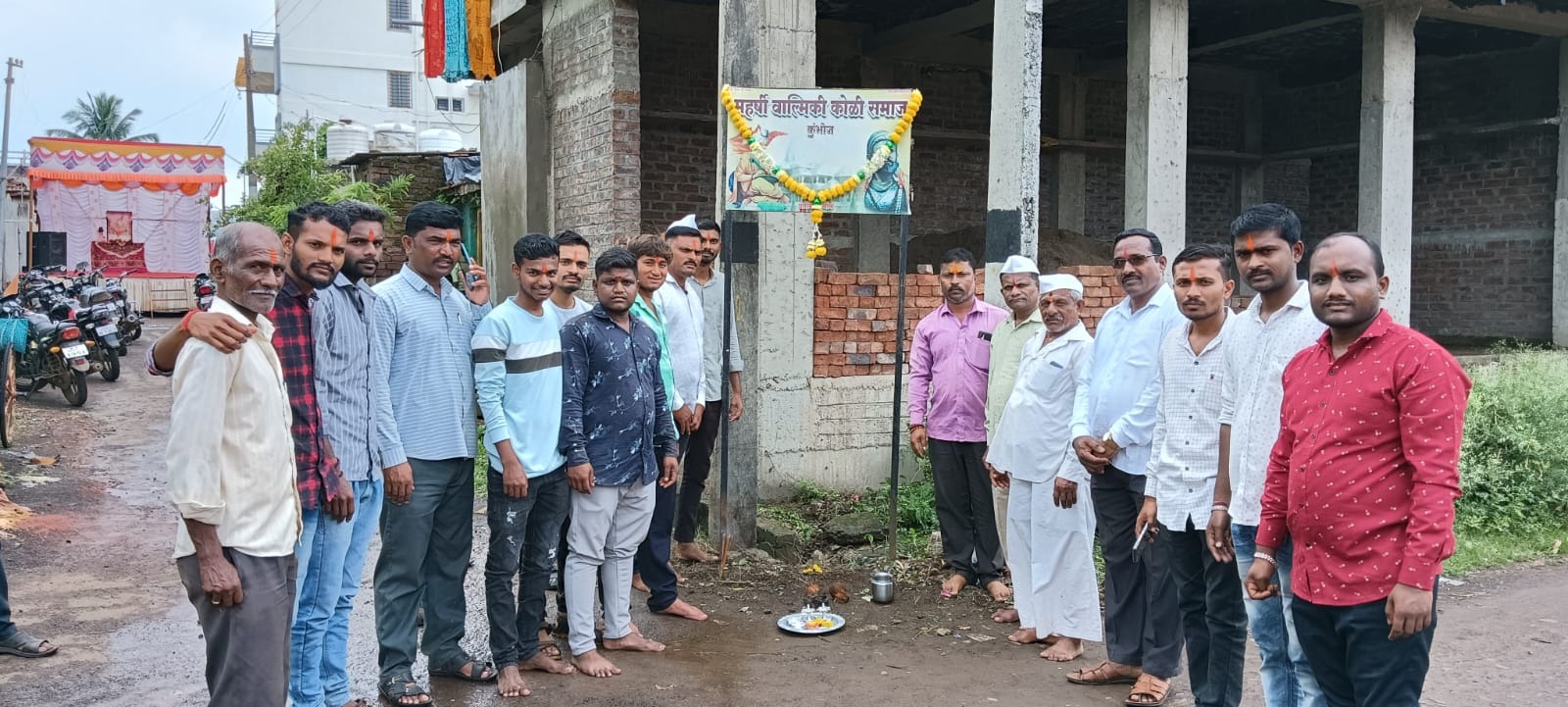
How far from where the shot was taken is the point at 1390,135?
11102 mm

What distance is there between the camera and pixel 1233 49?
14.4 metres

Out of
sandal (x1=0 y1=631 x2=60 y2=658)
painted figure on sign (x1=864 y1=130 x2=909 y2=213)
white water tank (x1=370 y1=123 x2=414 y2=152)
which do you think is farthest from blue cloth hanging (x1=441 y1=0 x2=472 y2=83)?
white water tank (x1=370 y1=123 x2=414 y2=152)

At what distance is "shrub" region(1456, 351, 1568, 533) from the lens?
25.4 ft

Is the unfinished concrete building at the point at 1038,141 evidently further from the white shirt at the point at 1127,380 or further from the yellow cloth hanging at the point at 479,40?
the white shirt at the point at 1127,380

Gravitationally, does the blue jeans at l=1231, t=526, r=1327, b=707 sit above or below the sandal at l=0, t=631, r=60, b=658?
above

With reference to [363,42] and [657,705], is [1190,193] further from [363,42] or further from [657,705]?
[363,42]

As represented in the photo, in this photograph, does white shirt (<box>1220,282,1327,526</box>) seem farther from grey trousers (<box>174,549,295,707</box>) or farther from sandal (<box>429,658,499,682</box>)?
sandal (<box>429,658,499,682</box>)

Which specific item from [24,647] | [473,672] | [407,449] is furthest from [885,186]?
[24,647]

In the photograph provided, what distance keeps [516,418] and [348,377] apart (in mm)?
799

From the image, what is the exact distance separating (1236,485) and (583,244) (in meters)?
2.76

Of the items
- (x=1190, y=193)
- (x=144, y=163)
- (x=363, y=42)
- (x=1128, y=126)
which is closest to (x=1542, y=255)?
(x=1190, y=193)

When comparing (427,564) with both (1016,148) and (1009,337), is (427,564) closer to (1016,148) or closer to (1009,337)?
(1009,337)

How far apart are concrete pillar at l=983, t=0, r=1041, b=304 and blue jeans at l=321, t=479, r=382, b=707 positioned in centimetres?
406

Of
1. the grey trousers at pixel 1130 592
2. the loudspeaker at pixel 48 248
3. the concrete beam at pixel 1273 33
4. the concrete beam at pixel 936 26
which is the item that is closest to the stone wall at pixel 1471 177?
the concrete beam at pixel 1273 33
